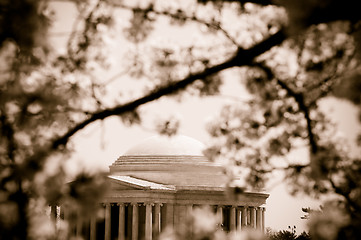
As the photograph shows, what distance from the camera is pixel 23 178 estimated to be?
6859mm

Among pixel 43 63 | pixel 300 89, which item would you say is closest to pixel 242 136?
pixel 300 89

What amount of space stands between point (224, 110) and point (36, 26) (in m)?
7.00

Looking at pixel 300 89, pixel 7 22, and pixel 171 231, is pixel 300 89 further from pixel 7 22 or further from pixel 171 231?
pixel 7 22

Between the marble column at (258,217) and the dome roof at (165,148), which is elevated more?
the dome roof at (165,148)

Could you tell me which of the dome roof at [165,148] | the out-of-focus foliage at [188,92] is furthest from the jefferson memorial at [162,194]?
the out-of-focus foliage at [188,92]

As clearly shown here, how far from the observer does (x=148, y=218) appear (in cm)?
7806

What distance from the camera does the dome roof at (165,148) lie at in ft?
281

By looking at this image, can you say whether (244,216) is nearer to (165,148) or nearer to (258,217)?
(258,217)

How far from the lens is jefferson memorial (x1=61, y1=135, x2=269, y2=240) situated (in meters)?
77.5

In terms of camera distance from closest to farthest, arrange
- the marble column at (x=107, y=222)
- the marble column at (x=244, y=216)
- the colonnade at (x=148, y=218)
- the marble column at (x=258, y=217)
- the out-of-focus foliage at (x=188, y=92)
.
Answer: the out-of-focus foliage at (x=188, y=92) < the colonnade at (x=148, y=218) < the marble column at (x=107, y=222) < the marble column at (x=244, y=216) < the marble column at (x=258, y=217)

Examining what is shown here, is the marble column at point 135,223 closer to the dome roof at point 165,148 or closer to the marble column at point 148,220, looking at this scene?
the marble column at point 148,220

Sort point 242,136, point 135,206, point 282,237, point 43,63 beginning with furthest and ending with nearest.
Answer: point 282,237 < point 135,206 < point 242,136 < point 43,63

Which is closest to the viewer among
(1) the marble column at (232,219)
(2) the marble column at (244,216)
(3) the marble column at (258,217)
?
(1) the marble column at (232,219)

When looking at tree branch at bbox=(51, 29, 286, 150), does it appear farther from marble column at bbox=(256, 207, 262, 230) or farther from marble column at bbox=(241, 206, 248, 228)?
marble column at bbox=(256, 207, 262, 230)
